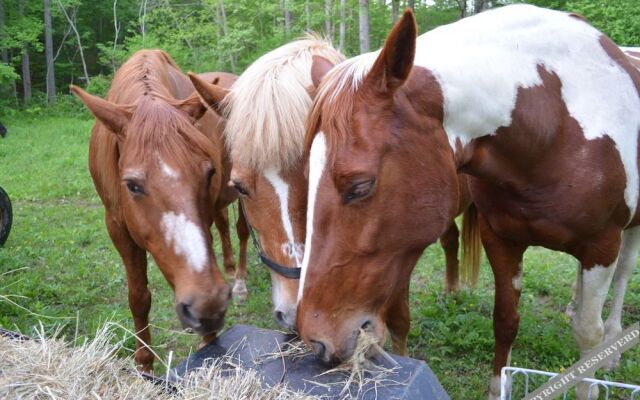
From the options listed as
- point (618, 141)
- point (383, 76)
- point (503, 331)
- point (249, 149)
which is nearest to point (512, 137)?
point (618, 141)

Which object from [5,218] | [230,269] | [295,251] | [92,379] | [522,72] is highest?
[522,72]

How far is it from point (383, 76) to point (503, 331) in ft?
6.21

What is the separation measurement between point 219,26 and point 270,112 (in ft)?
58.0

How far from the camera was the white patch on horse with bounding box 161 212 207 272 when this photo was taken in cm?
241

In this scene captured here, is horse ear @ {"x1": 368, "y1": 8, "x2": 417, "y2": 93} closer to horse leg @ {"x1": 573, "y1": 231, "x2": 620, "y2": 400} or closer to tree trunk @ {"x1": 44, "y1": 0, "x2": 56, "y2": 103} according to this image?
horse leg @ {"x1": 573, "y1": 231, "x2": 620, "y2": 400}

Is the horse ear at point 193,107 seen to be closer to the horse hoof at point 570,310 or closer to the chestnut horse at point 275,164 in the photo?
the chestnut horse at point 275,164

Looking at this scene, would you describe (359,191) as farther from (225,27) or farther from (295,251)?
(225,27)

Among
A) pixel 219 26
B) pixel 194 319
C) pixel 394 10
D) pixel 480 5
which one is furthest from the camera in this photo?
pixel 480 5

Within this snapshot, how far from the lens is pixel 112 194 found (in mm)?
2918

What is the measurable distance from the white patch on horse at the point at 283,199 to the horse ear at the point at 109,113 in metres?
0.86

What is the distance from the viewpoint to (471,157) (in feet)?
7.09

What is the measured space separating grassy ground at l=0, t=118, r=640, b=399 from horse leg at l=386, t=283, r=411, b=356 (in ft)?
1.53

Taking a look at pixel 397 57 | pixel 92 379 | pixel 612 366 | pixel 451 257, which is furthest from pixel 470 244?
pixel 92 379

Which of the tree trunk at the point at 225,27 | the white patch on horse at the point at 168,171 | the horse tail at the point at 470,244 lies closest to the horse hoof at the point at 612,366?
the horse tail at the point at 470,244
